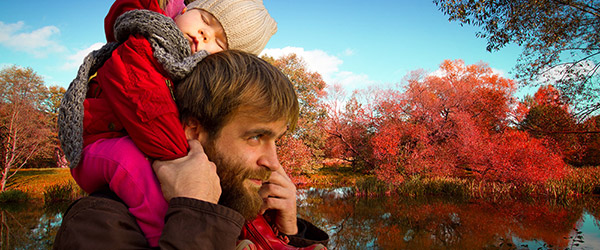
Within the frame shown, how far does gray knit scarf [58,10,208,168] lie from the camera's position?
0.94m

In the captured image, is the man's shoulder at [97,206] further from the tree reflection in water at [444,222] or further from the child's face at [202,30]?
the tree reflection in water at [444,222]

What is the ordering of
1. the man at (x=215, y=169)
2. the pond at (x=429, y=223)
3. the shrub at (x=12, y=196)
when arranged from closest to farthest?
the man at (x=215, y=169)
the pond at (x=429, y=223)
the shrub at (x=12, y=196)

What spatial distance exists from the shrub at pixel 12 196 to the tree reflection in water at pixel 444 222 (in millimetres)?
11668

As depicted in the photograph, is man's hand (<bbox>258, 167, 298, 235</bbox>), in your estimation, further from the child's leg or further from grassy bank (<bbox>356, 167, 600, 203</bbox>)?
grassy bank (<bbox>356, 167, 600, 203</bbox>)

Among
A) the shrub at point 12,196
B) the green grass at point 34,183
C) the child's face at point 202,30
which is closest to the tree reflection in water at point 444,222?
the child's face at point 202,30

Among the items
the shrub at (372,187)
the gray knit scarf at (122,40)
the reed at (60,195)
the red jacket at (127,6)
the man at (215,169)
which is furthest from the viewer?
the shrub at (372,187)

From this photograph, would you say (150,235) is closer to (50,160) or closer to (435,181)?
(435,181)

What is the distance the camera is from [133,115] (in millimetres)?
897

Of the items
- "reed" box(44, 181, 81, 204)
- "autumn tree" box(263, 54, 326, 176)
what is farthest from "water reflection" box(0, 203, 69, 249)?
"autumn tree" box(263, 54, 326, 176)

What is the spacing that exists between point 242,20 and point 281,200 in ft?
2.60

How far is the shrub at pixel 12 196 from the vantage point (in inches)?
527

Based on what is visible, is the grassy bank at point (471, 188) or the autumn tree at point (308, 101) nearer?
the grassy bank at point (471, 188)

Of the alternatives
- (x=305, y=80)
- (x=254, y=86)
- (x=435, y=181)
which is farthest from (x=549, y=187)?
(x=254, y=86)

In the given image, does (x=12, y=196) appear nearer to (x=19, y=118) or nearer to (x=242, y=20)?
(x=19, y=118)
